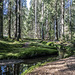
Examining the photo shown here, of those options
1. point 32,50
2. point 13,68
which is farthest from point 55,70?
point 32,50

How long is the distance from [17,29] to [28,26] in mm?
26716

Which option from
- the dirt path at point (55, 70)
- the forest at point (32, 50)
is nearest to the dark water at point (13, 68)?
the forest at point (32, 50)

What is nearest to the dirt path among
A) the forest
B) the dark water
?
the forest

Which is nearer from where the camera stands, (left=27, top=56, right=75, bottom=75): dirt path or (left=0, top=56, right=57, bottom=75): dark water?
(left=27, top=56, right=75, bottom=75): dirt path

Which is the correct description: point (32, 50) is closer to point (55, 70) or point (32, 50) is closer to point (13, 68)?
point (13, 68)

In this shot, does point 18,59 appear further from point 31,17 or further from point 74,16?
point 31,17

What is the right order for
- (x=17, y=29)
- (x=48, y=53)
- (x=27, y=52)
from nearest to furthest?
(x=27, y=52) < (x=48, y=53) < (x=17, y=29)

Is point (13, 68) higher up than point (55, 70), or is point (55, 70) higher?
point (55, 70)

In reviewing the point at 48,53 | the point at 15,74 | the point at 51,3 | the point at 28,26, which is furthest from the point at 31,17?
the point at 15,74

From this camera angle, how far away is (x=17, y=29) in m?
18.7

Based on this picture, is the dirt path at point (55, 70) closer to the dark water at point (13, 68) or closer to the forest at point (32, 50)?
the forest at point (32, 50)

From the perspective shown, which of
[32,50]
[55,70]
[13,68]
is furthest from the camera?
[32,50]

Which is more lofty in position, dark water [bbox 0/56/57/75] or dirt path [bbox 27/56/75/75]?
dirt path [bbox 27/56/75/75]

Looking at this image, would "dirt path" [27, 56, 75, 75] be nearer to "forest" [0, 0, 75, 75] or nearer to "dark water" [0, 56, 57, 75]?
"forest" [0, 0, 75, 75]
